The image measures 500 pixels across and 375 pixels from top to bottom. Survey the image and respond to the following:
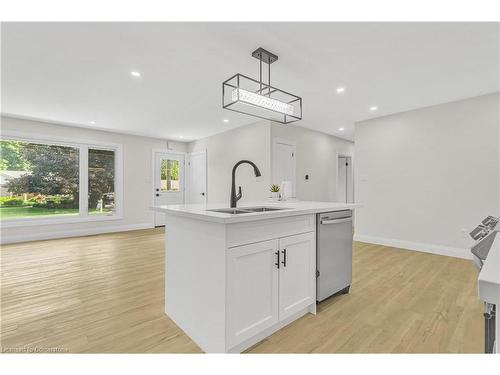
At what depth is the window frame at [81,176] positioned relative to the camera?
4772mm

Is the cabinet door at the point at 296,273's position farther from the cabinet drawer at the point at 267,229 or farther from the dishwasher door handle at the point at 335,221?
the dishwasher door handle at the point at 335,221

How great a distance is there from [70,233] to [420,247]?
6.95 metres

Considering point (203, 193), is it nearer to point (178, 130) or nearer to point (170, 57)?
point (178, 130)

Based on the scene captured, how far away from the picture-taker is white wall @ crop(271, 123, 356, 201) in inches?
209

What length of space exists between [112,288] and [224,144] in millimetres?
4087

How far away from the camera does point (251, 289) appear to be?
5.15 ft

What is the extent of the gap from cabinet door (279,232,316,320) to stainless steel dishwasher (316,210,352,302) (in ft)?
0.32

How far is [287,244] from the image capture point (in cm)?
181

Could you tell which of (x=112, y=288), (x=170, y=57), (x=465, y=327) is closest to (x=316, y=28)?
(x=170, y=57)

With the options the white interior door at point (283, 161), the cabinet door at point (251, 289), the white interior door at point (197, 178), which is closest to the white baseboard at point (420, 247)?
the white interior door at point (283, 161)

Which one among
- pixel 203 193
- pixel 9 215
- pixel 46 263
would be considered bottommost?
pixel 46 263

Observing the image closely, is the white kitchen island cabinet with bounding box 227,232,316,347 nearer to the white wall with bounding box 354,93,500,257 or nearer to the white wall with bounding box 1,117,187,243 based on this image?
the white wall with bounding box 354,93,500,257

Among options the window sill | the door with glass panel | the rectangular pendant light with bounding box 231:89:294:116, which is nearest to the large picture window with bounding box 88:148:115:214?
the window sill

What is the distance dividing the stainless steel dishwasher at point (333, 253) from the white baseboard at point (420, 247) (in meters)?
2.46
